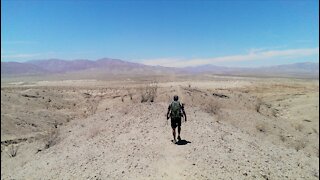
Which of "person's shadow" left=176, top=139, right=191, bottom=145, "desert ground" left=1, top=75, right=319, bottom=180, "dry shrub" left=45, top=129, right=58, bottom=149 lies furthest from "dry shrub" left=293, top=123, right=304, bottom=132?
"dry shrub" left=45, top=129, right=58, bottom=149

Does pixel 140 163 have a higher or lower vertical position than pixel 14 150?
higher

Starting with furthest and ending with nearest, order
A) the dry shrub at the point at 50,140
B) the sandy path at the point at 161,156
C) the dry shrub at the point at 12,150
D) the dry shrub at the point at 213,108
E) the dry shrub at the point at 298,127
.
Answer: the dry shrub at the point at 298,127 → the dry shrub at the point at 213,108 → the dry shrub at the point at 12,150 → the dry shrub at the point at 50,140 → the sandy path at the point at 161,156

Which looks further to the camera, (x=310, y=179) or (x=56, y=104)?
(x=56, y=104)

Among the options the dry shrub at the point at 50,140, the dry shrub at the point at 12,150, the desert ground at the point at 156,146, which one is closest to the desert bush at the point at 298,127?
the desert ground at the point at 156,146

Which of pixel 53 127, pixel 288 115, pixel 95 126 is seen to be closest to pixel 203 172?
pixel 95 126

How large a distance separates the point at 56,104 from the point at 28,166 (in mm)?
15887

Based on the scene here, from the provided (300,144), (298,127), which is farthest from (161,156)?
(298,127)

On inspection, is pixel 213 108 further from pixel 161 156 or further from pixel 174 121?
pixel 161 156

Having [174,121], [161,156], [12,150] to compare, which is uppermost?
[174,121]

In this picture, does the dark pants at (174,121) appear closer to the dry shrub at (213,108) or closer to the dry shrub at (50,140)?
the dry shrub at (50,140)

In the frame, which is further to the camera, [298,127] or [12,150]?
[298,127]

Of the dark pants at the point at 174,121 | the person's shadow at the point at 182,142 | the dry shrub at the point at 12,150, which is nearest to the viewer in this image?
the person's shadow at the point at 182,142

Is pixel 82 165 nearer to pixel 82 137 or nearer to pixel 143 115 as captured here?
pixel 82 137

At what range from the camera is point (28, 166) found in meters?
11.8
